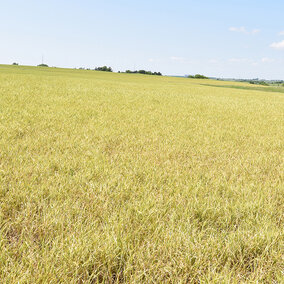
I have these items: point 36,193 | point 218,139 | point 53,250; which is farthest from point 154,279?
point 218,139

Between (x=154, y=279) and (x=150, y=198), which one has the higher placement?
(x=150, y=198)

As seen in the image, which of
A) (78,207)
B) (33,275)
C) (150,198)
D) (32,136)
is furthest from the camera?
(32,136)

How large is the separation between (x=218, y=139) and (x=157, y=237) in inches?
169

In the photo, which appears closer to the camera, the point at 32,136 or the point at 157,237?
the point at 157,237

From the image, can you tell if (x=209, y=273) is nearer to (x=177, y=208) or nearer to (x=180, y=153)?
(x=177, y=208)

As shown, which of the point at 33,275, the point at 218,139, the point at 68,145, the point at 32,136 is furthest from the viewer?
the point at 218,139

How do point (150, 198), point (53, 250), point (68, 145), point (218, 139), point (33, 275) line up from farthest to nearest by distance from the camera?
point (218, 139) → point (68, 145) → point (150, 198) → point (53, 250) → point (33, 275)

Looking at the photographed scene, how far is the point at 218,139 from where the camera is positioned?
5750 millimetres

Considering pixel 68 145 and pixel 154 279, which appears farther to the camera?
pixel 68 145

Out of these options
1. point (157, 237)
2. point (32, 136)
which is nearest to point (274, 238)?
point (157, 237)

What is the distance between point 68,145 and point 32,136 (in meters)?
1.06

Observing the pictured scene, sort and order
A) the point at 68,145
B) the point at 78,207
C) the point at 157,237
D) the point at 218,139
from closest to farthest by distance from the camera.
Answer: the point at 157,237
the point at 78,207
the point at 68,145
the point at 218,139

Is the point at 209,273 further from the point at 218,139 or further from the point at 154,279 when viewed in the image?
the point at 218,139

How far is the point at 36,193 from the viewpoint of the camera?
2.50 m
